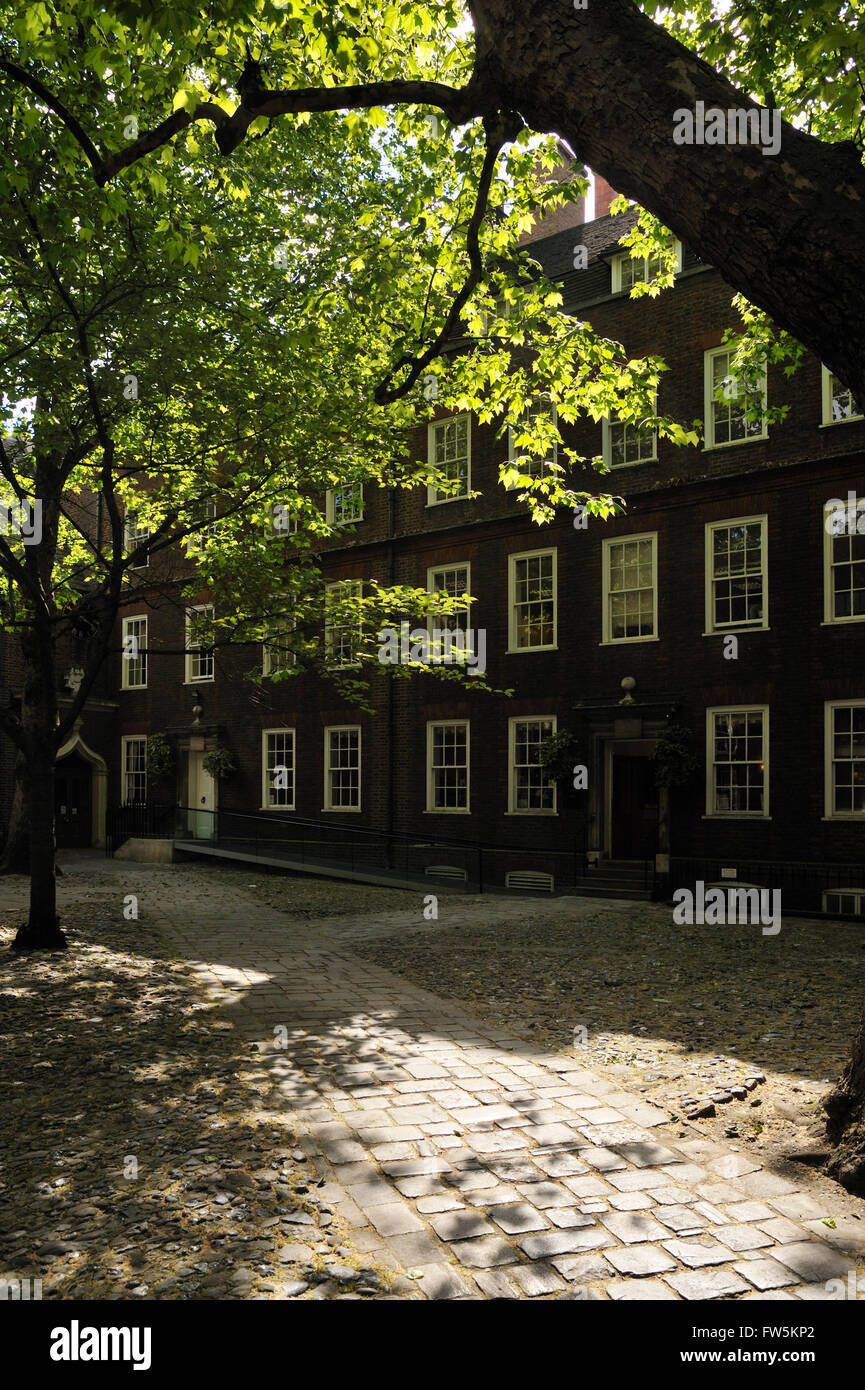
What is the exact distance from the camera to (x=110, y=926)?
13.5 meters

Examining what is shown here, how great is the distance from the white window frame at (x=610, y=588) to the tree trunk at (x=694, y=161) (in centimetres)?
1482

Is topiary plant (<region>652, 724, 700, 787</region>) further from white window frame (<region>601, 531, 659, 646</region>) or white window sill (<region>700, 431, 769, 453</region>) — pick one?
white window sill (<region>700, 431, 769, 453</region>)

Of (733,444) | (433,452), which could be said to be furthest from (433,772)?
(733,444)

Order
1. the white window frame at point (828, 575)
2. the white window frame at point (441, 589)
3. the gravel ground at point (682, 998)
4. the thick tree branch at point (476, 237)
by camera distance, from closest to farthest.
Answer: the gravel ground at point (682, 998) < the thick tree branch at point (476, 237) < the white window frame at point (828, 575) < the white window frame at point (441, 589)

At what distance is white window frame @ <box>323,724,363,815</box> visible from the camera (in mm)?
24828

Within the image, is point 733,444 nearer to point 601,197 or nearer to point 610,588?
point 610,588

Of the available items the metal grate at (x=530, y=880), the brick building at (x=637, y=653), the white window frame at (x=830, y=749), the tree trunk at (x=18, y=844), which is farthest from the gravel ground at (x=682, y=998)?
the tree trunk at (x=18, y=844)

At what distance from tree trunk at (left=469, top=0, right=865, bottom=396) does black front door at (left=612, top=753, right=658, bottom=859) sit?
16092mm

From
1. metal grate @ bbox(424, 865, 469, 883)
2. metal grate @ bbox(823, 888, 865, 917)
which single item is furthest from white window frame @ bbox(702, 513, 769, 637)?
metal grate @ bbox(424, 865, 469, 883)

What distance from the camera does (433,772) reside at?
23.3 metres

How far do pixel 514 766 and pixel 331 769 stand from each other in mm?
6012

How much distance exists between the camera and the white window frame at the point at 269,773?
2647 centimetres

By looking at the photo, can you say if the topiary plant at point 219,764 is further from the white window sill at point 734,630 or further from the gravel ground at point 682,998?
the white window sill at point 734,630

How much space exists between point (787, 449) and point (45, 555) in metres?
13.7
